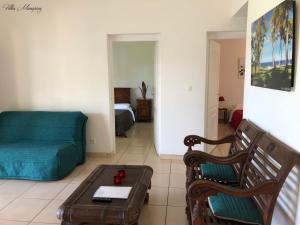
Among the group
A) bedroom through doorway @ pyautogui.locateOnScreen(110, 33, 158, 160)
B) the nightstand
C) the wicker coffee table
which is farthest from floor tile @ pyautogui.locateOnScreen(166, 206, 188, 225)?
the nightstand

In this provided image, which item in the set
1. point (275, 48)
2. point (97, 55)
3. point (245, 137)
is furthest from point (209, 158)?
point (97, 55)

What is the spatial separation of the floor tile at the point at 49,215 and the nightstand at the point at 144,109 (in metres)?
4.73

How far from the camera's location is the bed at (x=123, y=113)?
5.93 meters

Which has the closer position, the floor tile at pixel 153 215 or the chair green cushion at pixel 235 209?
the chair green cushion at pixel 235 209

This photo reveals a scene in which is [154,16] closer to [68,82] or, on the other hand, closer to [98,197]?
[68,82]

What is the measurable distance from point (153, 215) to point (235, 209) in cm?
112

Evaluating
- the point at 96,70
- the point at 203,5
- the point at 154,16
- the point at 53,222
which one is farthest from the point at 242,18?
the point at 53,222

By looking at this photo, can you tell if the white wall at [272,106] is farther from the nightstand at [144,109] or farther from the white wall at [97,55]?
the nightstand at [144,109]

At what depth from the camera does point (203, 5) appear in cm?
397

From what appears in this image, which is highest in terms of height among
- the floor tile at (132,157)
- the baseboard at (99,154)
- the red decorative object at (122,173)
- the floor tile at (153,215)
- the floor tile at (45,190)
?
the red decorative object at (122,173)

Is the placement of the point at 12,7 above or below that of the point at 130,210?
above

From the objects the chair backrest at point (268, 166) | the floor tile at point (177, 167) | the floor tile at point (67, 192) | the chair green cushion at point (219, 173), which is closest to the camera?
the chair backrest at point (268, 166)

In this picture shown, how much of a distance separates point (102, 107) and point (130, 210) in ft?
8.55

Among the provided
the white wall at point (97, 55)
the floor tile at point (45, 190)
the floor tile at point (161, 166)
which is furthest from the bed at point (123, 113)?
the floor tile at point (45, 190)
